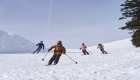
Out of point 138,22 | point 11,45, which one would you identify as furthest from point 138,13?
point 11,45

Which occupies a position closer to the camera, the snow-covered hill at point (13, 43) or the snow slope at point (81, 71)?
the snow slope at point (81, 71)

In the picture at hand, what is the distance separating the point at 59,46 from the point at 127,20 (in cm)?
1507

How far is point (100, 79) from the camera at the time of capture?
20.0ft

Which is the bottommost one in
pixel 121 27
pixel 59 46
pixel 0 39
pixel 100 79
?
pixel 100 79

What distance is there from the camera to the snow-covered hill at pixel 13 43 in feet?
113

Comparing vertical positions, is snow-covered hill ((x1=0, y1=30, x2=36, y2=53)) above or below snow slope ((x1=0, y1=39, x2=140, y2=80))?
above

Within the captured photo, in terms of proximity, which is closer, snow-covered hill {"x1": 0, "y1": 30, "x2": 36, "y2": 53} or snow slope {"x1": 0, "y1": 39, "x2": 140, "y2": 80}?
snow slope {"x1": 0, "y1": 39, "x2": 140, "y2": 80}

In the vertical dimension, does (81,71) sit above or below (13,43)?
below

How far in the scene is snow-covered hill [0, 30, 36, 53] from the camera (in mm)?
34594

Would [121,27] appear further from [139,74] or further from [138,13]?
[139,74]

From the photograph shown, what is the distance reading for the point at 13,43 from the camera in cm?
3806

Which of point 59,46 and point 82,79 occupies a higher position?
point 59,46

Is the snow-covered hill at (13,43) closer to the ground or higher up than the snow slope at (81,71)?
higher up

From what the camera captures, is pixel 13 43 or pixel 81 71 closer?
pixel 81 71
